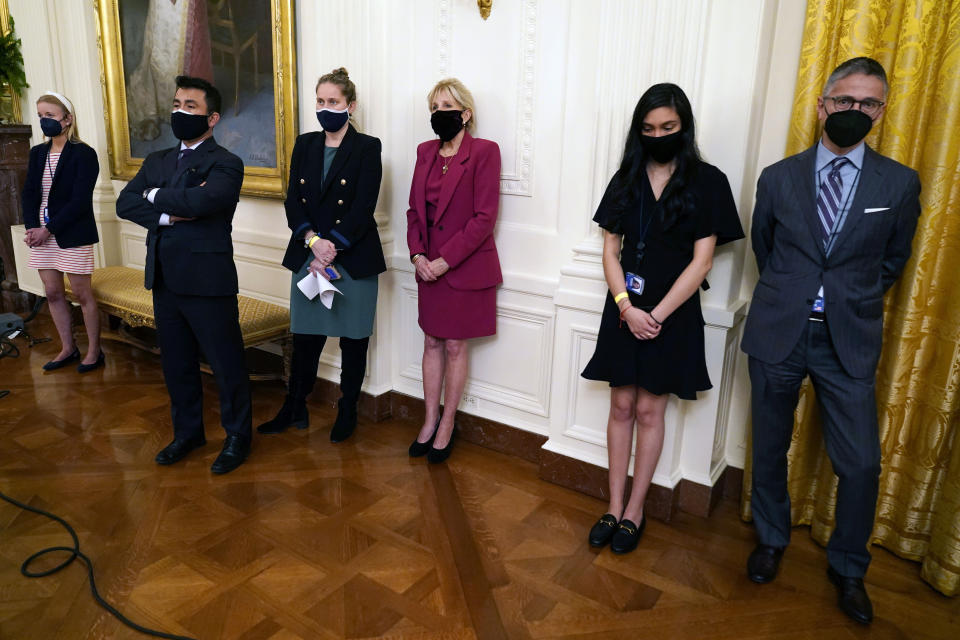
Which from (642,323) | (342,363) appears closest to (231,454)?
(342,363)

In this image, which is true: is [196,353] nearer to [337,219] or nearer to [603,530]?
[337,219]

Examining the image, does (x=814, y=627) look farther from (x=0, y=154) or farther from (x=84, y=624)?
(x=0, y=154)

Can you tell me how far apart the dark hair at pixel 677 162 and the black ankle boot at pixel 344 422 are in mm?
1886

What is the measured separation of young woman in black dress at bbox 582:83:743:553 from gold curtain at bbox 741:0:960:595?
52 cm

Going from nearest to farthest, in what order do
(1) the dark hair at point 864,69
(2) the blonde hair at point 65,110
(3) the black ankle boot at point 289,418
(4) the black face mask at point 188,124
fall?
(1) the dark hair at point 864,69
(4) the black face mask at point 188,124
(3) the black ankle boot at point 289,418
(2) the blonde hair at point 65,110

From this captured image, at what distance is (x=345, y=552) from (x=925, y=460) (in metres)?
2.27

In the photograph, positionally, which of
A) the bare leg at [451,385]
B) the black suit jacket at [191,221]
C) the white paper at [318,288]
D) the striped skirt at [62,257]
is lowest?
the bare leg at [451,385]

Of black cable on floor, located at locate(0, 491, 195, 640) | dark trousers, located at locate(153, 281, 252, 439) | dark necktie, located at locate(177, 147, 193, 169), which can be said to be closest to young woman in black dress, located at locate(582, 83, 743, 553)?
black cable on floor, located at locate(0, 491, 195, 640)

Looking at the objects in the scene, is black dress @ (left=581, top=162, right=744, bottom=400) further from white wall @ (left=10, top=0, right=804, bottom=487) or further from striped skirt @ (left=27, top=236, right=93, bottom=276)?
striped skirt @ (left=27, top=236, right=93, bottom=276)

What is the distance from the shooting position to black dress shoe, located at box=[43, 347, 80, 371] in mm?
4660

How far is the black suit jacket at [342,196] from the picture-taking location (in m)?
3.27

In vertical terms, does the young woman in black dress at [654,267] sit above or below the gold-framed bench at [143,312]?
above

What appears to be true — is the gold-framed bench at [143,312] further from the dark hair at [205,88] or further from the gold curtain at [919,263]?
the gold curtain at [919,263]

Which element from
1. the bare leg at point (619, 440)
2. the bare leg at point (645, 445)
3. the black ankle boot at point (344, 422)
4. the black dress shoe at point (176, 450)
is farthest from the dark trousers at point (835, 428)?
the black dress shoe at point (176, 450)
